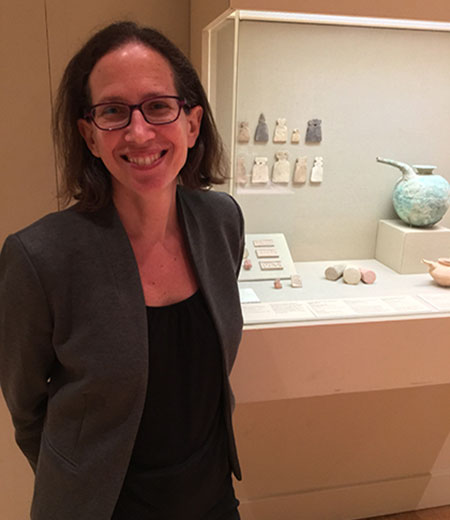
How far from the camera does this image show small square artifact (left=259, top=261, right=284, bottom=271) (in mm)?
1817

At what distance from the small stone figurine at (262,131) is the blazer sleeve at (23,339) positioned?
1.13 m

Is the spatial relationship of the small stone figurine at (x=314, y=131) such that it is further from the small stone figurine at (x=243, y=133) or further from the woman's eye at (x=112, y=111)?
the woman's eye at (x=112, y=111)

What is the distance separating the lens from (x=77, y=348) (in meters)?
0.91

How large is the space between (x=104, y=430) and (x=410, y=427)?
162 cm

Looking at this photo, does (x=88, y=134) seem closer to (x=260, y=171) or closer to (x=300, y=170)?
(x=260, y=171)

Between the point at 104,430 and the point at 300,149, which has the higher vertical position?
the point at 300,149

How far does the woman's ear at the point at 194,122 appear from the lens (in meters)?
1.02

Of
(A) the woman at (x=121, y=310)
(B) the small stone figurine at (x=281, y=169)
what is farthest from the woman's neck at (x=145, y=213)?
(B) the small stone figurine at (x=281, y=169)

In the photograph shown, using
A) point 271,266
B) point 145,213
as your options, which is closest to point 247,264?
point 271,266

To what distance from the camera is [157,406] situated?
3.33ft

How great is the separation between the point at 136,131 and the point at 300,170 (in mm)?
1154

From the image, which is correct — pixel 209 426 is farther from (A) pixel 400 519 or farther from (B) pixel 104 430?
(A) pixel 400 519

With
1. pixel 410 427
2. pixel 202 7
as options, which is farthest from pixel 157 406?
pixel 410 427

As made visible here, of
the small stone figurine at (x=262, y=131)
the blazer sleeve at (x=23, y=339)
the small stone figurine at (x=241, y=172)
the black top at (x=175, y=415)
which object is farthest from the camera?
the small stone figurine at (x=262, y=131)
